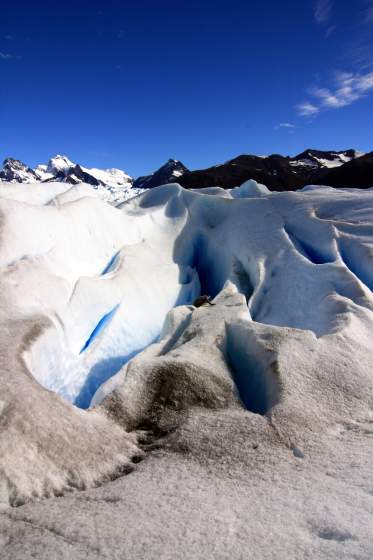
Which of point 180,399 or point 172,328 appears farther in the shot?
point 172,328

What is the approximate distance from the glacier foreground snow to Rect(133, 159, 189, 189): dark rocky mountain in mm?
66046

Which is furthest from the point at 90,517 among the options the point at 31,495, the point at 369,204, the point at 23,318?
the point at 369,204

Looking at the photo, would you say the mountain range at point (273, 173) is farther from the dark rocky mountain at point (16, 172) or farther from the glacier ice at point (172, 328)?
the dark rocky mountain at point (16, 172)

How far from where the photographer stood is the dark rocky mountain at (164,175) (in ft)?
247

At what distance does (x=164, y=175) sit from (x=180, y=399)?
77.4m

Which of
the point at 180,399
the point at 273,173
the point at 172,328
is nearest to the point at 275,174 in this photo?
the point at 273,173

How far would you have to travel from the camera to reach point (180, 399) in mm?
4867

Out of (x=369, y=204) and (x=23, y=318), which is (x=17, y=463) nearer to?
(x=23, y=318)

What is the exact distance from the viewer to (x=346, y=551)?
239 cm

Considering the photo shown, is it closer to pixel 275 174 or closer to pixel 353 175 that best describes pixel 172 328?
pixel 353 175

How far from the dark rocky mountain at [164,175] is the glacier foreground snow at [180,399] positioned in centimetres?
6605

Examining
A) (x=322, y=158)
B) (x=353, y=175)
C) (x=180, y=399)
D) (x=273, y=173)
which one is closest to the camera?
(x=180, y=399)

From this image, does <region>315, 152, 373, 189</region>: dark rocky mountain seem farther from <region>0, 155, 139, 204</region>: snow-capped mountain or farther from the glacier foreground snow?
<region>0, 155, 139, 204</region>: snow-capped mountain

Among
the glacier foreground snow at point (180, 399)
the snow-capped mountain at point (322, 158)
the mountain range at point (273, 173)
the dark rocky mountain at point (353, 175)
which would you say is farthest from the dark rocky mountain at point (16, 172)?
the glacier foreground snow at point (180, 399)
